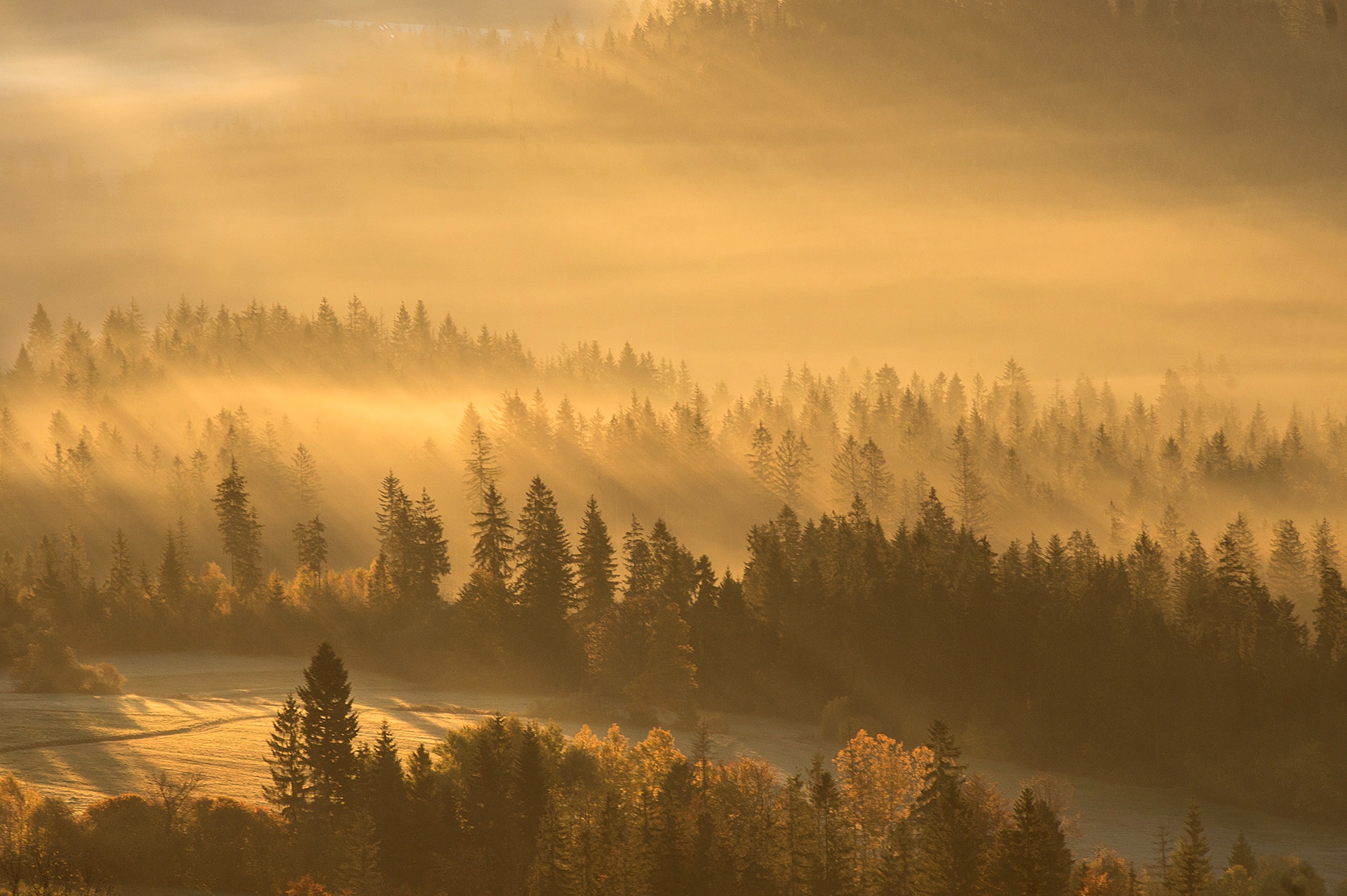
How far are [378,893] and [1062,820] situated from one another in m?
46.7

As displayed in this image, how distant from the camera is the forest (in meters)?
70.4

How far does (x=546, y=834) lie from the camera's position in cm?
7481

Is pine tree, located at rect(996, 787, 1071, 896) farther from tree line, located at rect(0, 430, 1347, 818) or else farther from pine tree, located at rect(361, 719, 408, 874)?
tree line, located at rect(0, 430, 1347, 818)

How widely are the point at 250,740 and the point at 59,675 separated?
2900 centimetres

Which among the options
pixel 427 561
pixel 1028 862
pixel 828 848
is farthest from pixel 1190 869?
pixel 427 561

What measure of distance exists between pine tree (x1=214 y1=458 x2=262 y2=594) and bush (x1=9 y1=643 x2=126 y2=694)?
109ft

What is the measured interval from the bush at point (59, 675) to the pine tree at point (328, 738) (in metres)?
41.3

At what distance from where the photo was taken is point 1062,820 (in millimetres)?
95250

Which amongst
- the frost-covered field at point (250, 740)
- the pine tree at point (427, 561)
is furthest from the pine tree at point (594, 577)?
the pine tree at point (427, 561)

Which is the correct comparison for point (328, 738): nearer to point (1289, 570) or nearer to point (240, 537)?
point (240, 537)

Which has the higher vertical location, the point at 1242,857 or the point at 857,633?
the point at 857,633

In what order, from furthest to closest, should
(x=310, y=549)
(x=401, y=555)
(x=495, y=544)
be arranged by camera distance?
(x=310, y=549), (x=401, y=555), (x=495, y=544)

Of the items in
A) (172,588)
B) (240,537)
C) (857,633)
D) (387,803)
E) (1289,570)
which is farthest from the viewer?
(1289,570)

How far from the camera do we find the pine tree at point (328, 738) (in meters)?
78.7
